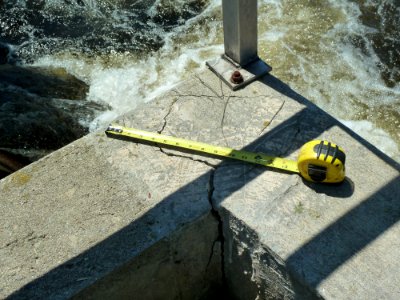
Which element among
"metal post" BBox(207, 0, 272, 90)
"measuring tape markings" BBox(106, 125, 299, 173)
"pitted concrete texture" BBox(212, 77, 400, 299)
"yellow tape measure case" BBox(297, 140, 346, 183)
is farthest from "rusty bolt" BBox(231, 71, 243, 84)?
"yellow tape measure case" BBox(297, 140, 346, 183)

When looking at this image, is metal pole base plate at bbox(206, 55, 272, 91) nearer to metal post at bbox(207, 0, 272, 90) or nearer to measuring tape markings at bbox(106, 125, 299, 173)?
metal post at bbox(207, 0, 272, 90)

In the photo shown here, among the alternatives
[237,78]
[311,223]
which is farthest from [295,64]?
[311,223]

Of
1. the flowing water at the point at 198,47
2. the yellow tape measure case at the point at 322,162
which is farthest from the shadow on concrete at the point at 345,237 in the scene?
the flowing water at the point at 198,47

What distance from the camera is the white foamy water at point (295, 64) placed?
15.3ft

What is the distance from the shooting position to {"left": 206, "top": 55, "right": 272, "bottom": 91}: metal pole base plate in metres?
3.38

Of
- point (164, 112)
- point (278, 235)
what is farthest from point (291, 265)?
point (164, 112)

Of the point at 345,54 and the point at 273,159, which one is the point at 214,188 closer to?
the point at 273,159

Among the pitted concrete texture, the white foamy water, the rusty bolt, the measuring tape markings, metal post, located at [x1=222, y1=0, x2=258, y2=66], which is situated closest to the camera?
the pitted concrete texture

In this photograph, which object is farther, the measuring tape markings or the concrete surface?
the measuring tape markings

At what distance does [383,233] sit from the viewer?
261 cm

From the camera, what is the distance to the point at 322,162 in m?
2.65

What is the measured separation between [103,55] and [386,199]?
3.55m

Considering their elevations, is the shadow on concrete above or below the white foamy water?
above

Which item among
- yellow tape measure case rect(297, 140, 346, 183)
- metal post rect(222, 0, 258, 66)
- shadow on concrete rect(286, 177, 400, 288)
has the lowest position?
shadow on concrete rect(286, 177, 400, 288)
